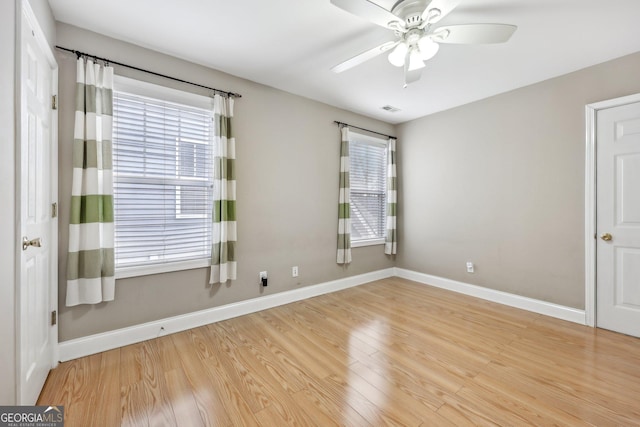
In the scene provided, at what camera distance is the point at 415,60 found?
2.09 metres

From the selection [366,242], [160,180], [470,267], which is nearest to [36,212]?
[160,180]

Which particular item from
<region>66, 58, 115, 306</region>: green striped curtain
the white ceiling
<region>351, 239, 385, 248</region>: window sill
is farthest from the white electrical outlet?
<region>66, 58, 115, 306</region>: green striped curtain

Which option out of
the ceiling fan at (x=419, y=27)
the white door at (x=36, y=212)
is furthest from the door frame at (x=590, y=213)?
the white door at (x=36, y=212)

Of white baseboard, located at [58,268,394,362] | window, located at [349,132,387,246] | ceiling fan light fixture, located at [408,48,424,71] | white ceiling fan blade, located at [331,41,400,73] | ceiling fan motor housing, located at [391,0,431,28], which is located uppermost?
ceiling fan motor housing, located at [391,0,431,28]

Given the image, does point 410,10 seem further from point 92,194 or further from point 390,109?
point 92,194

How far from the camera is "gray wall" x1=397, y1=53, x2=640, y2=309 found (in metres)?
2.86

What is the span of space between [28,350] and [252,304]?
5.99 feet

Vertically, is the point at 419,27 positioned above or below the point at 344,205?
above

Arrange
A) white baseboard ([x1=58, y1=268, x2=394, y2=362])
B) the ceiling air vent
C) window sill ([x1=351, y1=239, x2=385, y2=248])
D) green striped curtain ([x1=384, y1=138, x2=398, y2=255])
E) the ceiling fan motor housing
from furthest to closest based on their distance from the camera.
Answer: green striped curtain ([x1=384, y1=138, x2=398, y2=255]) → window sill ([x1=351, y1=239, x2=385, y2=248]) → the ceiling air vent → white baseboard ([x1=58, y1=268, x2=394, y2=362]) → the ceiling fan motor housing

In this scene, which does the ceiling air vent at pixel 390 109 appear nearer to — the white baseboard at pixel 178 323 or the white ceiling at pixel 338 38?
the white ceiling at pixel 338 38

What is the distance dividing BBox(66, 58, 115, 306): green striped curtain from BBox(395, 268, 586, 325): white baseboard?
3.98 meters

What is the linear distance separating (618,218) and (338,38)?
10.4ft

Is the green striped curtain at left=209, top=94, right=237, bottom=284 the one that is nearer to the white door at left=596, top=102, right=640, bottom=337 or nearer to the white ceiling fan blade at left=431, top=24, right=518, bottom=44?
the white ceiling fan blade at left=431, top=24, right=518, bottom=44

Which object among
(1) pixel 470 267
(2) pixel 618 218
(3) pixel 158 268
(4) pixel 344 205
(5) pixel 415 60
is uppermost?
(5) pixel 415 60
